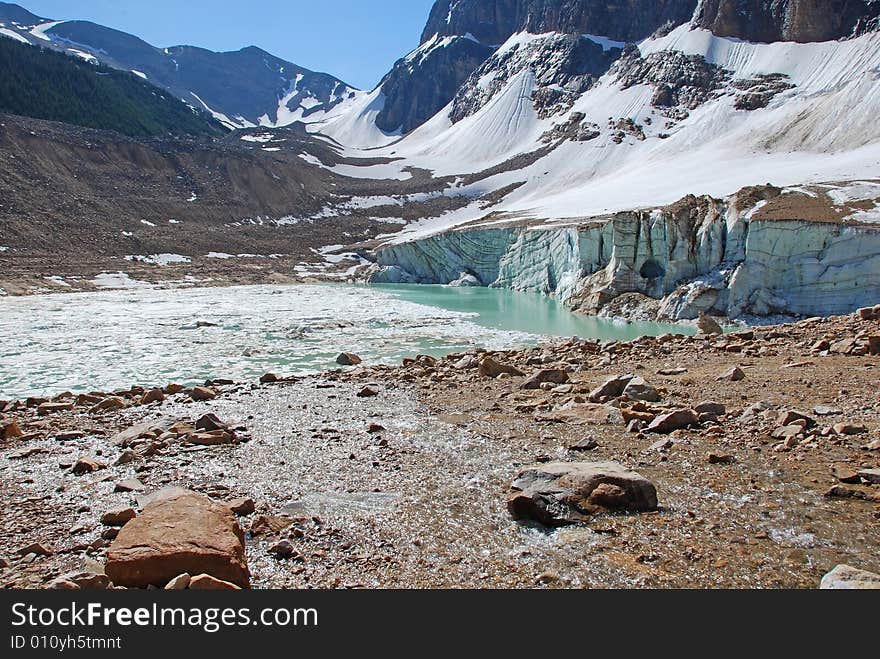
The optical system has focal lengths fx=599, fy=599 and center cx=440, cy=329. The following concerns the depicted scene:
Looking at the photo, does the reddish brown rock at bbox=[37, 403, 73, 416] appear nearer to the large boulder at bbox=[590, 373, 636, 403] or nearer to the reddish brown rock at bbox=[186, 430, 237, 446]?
the reddish brown rock at bbox=[186, 430, 237, 446]

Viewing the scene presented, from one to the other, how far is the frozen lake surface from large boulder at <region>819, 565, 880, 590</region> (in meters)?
13.0

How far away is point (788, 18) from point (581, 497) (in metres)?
110

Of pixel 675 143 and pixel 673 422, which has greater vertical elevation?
pixel 675 143

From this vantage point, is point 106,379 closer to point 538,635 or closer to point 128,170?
point 538,635

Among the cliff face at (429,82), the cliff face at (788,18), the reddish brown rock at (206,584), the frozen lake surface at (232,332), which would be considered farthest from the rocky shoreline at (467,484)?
the cliff face at (429,82)

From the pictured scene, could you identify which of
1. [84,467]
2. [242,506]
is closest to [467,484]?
[242,506]

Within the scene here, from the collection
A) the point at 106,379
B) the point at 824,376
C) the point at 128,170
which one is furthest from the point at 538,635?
the point at 128,170

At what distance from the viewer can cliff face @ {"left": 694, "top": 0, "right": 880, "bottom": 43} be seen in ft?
270

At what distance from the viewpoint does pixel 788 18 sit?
8975cm

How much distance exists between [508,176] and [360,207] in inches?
948

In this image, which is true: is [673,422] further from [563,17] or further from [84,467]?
[563,17]

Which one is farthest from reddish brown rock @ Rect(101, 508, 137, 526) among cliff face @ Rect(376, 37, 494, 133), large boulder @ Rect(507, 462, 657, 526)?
cliff face @ Rect(376, 37, 494, 133)

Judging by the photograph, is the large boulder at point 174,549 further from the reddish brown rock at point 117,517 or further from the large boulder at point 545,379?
the large boulder at point 545,379

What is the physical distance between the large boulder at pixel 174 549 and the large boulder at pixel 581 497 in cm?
247
